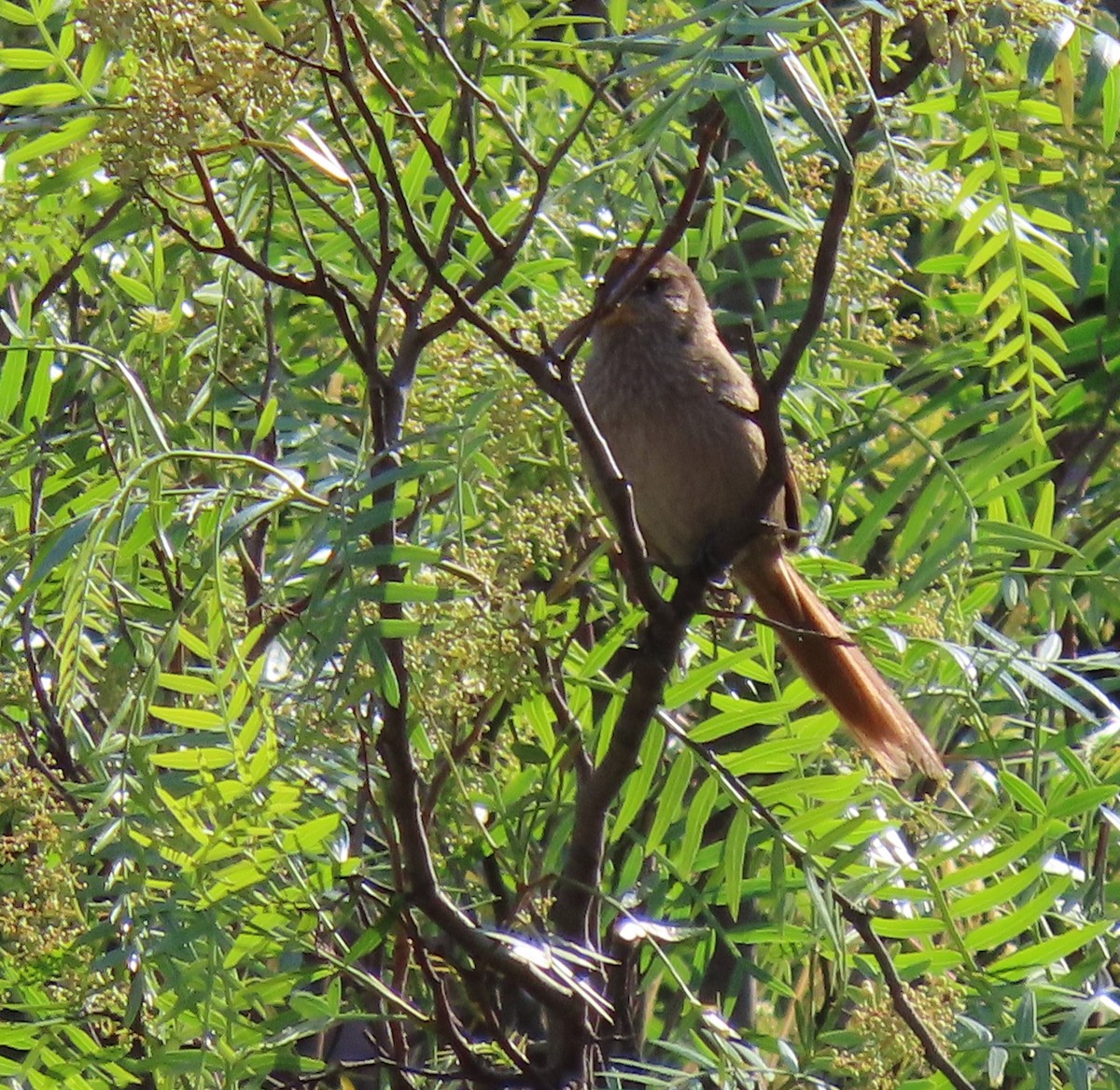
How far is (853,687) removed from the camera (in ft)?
10.6

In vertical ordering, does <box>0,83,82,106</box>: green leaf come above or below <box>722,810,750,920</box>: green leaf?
above

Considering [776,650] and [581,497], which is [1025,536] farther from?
[776,650]

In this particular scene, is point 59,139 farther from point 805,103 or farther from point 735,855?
point 735,855

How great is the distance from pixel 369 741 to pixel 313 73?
1049mm

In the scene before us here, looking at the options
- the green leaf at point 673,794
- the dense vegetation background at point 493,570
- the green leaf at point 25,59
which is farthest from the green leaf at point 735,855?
the green leaf at point 25,59

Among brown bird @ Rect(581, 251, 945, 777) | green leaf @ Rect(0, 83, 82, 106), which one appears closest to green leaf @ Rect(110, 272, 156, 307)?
green leaf @ Rect(0, 83, 82, 106)

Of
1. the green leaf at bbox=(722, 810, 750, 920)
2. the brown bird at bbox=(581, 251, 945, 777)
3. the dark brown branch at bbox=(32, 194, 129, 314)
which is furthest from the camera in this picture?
the brown bird at bbox=(581, 251, 945, 777)

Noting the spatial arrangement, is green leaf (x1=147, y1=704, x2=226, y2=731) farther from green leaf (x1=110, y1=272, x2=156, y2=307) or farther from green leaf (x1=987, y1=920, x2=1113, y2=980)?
green leaf (x1=987, y1=920, x2=1113, y2=980)

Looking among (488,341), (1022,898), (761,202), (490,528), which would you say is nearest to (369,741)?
(490,528)

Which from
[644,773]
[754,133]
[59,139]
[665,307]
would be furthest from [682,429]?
[754,133]

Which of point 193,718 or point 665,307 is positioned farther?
point 665,307

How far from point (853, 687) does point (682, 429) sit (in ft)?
2.04

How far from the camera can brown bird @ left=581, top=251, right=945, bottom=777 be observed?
349 cm

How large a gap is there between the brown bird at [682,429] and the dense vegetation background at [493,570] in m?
0.12
